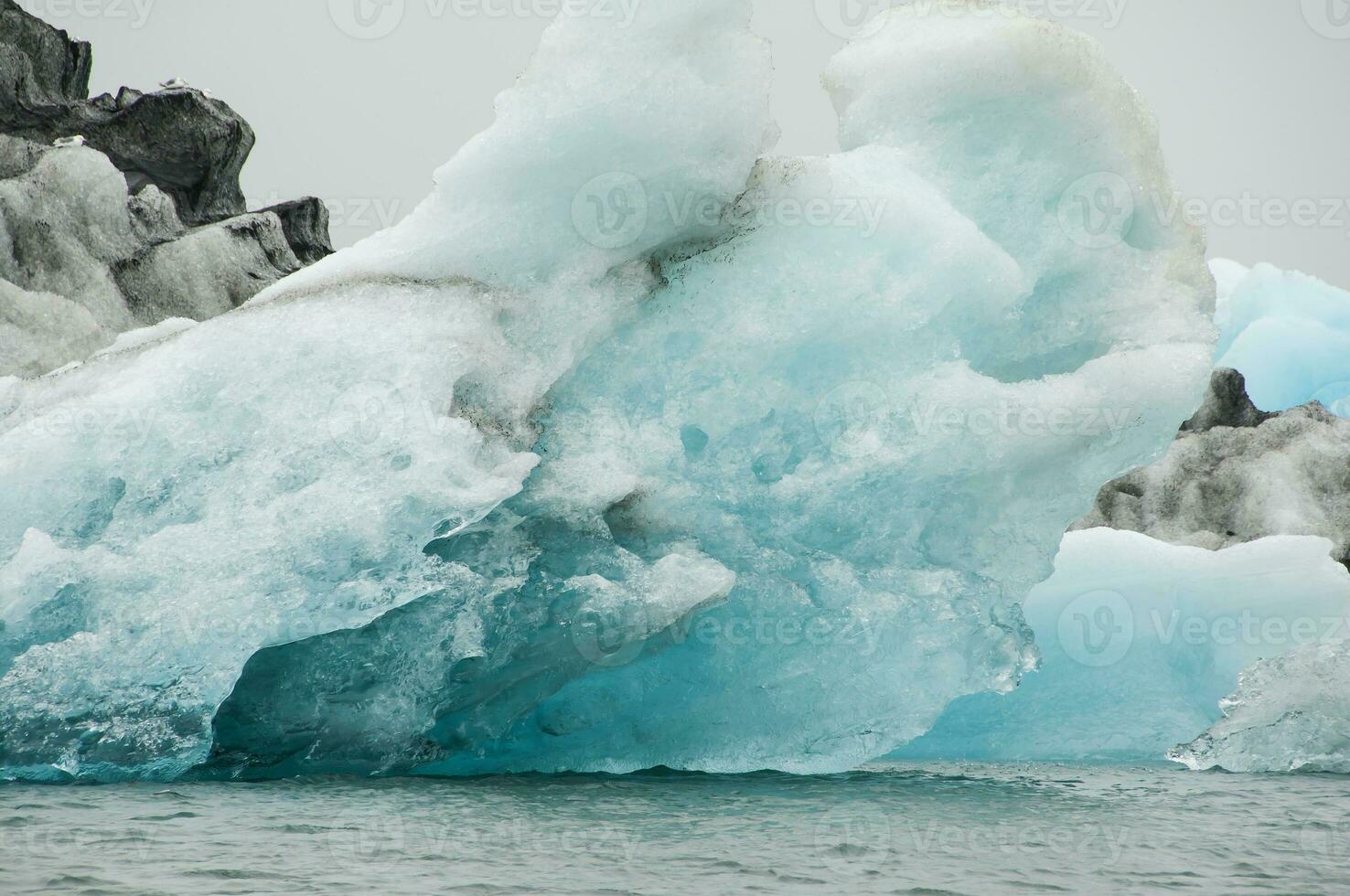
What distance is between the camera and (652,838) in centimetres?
414

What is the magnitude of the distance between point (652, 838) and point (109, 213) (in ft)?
34.4

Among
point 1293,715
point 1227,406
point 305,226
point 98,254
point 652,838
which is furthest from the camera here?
point 1227,406

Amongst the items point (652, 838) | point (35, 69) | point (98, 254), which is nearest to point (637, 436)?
point (652, 838)

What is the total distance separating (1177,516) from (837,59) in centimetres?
948

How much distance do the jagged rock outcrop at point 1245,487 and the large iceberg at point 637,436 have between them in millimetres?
7979

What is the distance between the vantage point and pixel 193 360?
5.30 m

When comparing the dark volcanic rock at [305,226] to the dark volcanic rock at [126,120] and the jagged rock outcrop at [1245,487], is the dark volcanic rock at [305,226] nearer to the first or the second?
the dark volcanic rock at [126,120]

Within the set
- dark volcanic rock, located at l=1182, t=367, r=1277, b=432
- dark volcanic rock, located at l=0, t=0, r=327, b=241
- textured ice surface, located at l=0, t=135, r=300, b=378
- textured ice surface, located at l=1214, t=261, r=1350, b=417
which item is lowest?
dark volcanic rock, located at l=1182, t=367, r=1277, b=432

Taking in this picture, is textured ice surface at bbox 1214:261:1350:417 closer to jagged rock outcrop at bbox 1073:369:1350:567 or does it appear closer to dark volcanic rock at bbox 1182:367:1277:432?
dark volcanic rock at bbox 1182:367:1277:432

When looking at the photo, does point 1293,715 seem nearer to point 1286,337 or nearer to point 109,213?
point 109,213

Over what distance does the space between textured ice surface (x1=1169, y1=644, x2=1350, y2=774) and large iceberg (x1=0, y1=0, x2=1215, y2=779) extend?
58.6 inches

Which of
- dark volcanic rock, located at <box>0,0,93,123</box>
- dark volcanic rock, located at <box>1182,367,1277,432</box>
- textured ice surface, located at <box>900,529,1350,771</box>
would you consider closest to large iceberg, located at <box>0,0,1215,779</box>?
textured ice surface, located at <box>900,529,1350,771</box>

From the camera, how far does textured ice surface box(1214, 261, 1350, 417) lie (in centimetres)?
1992

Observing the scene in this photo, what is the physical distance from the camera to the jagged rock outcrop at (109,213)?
1140cm
